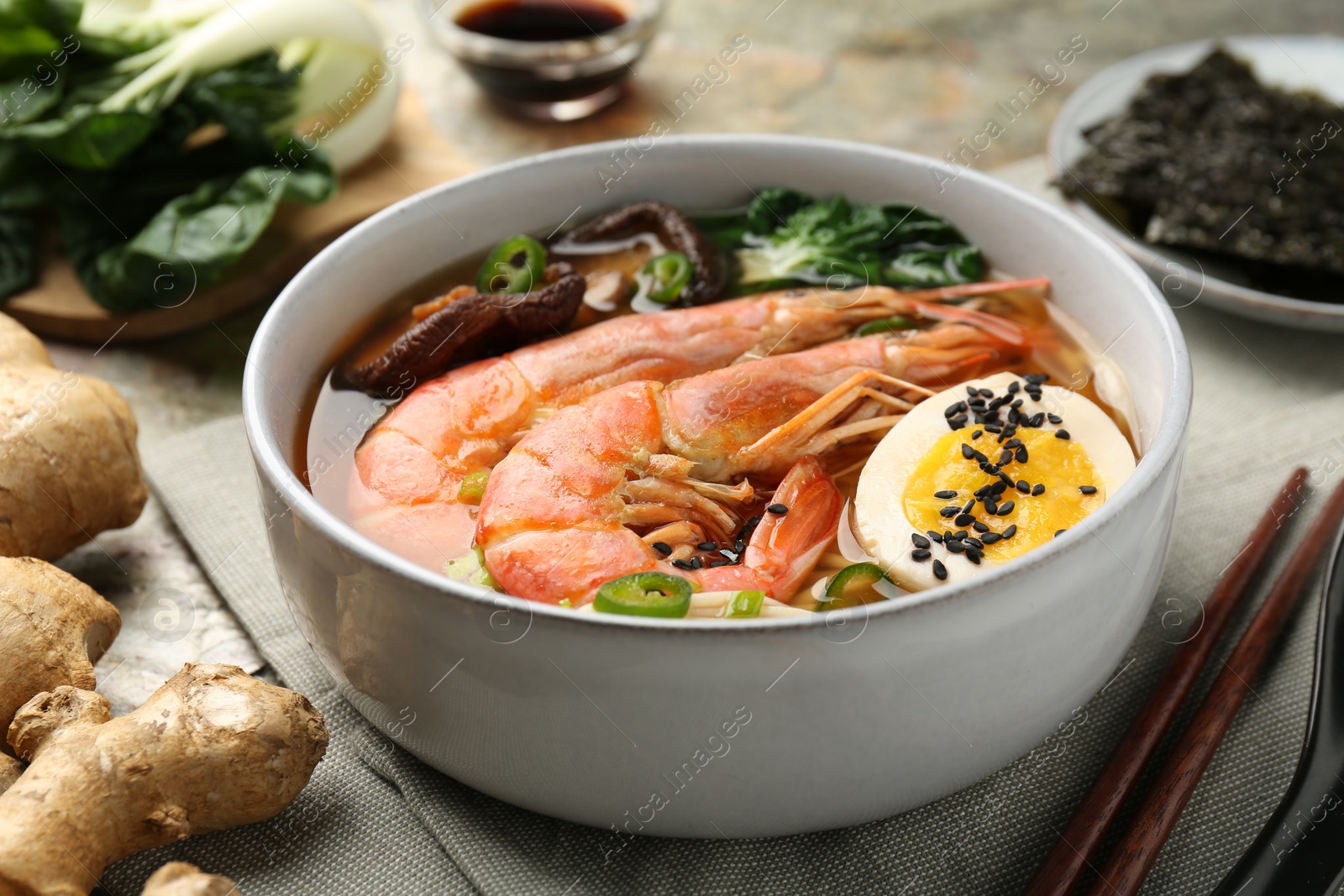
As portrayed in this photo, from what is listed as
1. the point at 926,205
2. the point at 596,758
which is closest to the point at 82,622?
the point at 596,758

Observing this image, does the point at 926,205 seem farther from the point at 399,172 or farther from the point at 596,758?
the point at 399,172

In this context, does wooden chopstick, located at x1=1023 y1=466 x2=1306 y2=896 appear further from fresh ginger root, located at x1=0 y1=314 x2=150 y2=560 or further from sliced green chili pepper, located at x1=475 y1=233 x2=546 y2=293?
fresh ginger root, located at x1=0 y1=314 x2=150 y2=560

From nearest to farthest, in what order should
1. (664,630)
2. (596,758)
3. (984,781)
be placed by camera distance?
(664,630)
(596,758)
(984,781)

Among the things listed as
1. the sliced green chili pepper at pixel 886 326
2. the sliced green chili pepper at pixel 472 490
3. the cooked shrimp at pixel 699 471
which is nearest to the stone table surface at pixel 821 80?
the sliced green chili pepper at pixel 886 326

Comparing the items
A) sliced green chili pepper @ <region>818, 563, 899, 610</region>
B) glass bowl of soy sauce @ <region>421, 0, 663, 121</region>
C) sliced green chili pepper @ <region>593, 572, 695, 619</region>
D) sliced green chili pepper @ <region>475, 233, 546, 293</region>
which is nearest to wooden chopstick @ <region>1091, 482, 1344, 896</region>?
sliced green chili pepper @ <region>818, 563, 899, 610</region>

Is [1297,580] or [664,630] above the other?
[664,630]

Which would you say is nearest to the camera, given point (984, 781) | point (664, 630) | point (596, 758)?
point (664, 630)

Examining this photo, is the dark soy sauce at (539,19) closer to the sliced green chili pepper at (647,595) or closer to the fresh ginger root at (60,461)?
the fresh ginger root at (60,461)

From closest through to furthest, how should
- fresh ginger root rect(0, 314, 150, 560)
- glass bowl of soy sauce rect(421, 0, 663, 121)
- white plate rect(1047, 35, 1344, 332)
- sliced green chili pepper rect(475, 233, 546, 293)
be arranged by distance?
1. fresh ginger root rect(0, 314, 150, 560)
2. sliced green chili pepper rect(475, 233, 546, 293)
3. white plate rect(1047, 35, 1344, 332)
4. glass bowl of soy sauce rect(421, 0, 663, 121)
